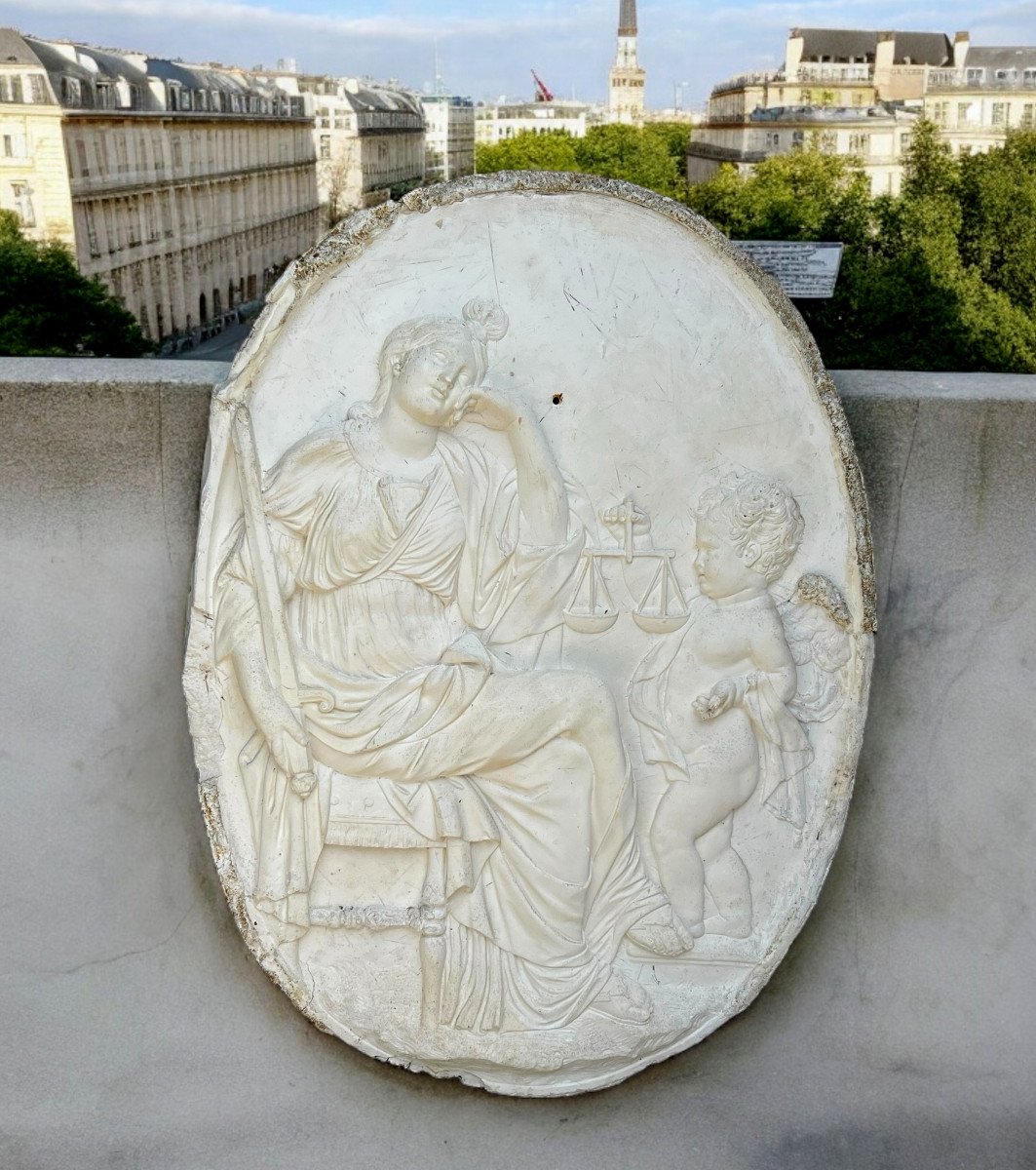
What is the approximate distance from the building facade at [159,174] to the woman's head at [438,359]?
88.9 feet

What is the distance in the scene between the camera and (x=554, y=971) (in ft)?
9.86

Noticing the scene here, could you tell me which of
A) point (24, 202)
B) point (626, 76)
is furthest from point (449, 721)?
point (626, 76)

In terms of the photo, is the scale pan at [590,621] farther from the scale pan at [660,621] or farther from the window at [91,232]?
the window at [91,232]

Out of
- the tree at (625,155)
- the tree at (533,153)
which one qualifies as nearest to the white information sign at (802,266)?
the tree at (625,155)

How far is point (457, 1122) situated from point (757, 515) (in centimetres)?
188

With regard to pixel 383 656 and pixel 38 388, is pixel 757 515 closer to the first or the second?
pixel 383 656

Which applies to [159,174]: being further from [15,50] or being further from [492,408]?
[492,408]

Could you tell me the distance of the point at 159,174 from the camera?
3325 cm

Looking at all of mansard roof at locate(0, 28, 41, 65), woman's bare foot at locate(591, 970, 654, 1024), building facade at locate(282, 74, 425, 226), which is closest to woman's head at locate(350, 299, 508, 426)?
woman's bare foot at locate(591, 970, 654, 1024)

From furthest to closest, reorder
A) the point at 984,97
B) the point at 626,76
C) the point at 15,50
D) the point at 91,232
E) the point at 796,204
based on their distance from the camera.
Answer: the point at 626,76 → the point at 984,97 → the point at 91,232 → the point at 796,204 → the point at 15,50

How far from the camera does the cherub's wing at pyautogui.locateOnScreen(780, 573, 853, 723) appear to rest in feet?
9.43

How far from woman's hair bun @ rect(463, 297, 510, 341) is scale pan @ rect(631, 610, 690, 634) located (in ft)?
2.33

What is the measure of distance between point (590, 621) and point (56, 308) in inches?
696

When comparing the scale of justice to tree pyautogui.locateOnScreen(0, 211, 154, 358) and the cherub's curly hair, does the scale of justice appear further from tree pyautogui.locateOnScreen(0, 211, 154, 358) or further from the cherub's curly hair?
tree pyautogui.locateOnScreen(0, 211, 154, 358)
